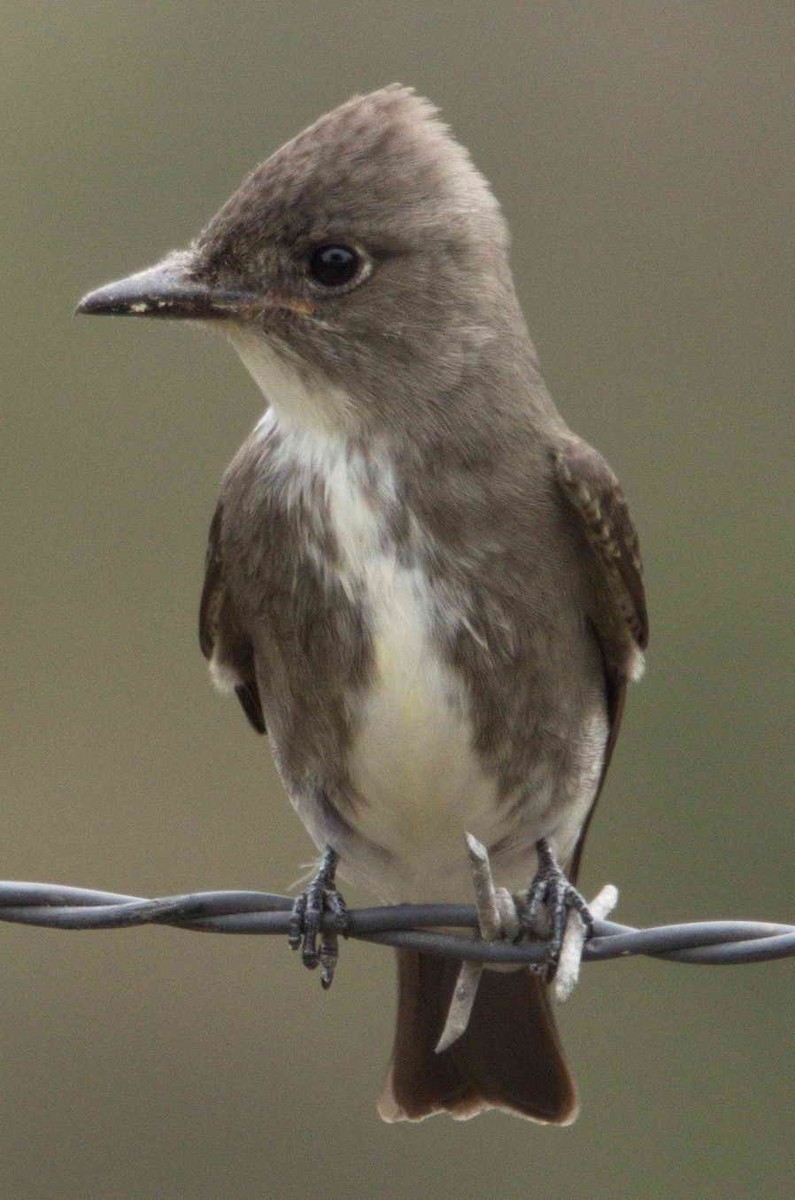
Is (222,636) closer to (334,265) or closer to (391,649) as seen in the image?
(391,649)

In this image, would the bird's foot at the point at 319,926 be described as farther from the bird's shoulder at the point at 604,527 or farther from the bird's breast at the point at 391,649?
the bird's shoulder at the point at 604,527

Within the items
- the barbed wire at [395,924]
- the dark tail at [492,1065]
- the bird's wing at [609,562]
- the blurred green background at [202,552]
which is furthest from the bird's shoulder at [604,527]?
the blurred green background at [202,552]

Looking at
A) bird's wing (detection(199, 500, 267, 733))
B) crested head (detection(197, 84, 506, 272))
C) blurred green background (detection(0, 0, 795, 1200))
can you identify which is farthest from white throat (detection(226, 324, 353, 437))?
blurred green background (detection(0, 0, 795, 1200))

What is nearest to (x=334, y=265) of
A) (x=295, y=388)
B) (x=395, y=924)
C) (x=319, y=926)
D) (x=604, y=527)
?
(x=295, y=388)

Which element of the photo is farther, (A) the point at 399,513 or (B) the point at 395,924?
(A) the point at 399,513

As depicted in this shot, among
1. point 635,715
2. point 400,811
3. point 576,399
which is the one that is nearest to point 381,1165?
point 635,715

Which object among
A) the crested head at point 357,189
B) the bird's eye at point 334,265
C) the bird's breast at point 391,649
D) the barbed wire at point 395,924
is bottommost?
the barbed wire at point 395,924

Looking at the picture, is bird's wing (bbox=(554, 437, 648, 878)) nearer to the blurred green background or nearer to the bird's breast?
the bird's breast
